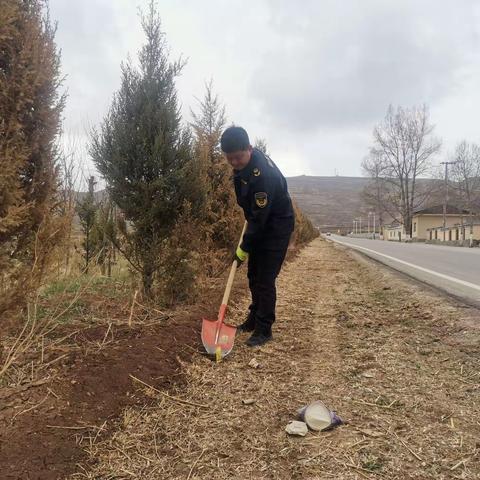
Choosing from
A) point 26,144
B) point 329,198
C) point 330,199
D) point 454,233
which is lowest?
point 454,233

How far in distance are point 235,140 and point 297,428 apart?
7.47 ft

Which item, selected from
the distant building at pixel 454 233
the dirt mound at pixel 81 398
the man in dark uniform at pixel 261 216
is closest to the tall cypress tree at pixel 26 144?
the dirt mound at pixel 81 398

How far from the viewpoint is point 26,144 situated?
3053 millimetres

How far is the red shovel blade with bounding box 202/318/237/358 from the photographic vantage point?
3863mm

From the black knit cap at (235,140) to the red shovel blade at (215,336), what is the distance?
1463 mm

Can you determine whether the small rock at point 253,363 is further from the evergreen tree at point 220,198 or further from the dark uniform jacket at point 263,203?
the evergreen tree at point 220,198

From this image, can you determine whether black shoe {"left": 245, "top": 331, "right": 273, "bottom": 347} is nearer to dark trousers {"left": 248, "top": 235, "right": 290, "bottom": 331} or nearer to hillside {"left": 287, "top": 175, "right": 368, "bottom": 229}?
dark trousers {"left": 248, "top": 235, "right": 290, "bottom": 331}

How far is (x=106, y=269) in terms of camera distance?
10.5 meters

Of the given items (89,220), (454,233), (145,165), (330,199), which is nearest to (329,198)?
(330,199)

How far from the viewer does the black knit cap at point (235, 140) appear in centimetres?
386

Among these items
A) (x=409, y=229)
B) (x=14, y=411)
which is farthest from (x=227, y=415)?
(x=409, y=229)

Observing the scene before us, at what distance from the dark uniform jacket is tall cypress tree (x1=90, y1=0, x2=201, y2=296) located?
130 cm

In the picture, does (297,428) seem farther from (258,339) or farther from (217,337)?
(258,339)

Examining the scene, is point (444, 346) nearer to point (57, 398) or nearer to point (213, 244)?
point (57, 398)
